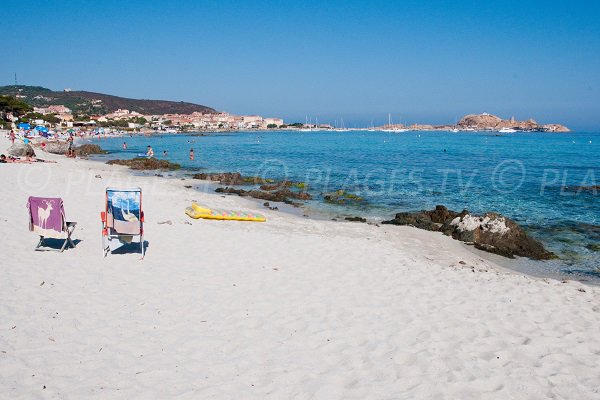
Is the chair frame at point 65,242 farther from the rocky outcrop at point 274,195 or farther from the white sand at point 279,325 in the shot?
the rocky outcrop at point 274,195

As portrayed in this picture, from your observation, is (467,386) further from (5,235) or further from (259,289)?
(5,235)

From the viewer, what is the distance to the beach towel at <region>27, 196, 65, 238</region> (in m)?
8.13

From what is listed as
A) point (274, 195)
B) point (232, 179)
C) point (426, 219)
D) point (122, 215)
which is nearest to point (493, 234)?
point (426, 219)

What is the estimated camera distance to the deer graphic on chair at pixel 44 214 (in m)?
8.16

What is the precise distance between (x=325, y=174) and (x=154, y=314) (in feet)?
84.5

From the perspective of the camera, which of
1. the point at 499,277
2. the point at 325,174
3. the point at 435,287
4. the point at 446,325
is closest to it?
the point at 446,325

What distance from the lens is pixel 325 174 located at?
102ft

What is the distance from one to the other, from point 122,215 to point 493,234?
9744 millimetres

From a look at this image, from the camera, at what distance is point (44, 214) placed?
8.21m

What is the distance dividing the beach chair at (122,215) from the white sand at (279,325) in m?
0.45

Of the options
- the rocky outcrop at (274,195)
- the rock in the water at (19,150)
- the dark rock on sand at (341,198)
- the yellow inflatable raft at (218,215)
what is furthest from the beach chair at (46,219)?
the rock in the water at (19,150)

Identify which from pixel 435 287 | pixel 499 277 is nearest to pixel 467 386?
pixel 435 287

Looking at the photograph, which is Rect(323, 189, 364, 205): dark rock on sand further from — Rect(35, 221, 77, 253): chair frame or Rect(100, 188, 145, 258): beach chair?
Rect(35, 221, 77, 253): chair frame

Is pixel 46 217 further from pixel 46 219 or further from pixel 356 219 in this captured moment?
pixel 356 219
